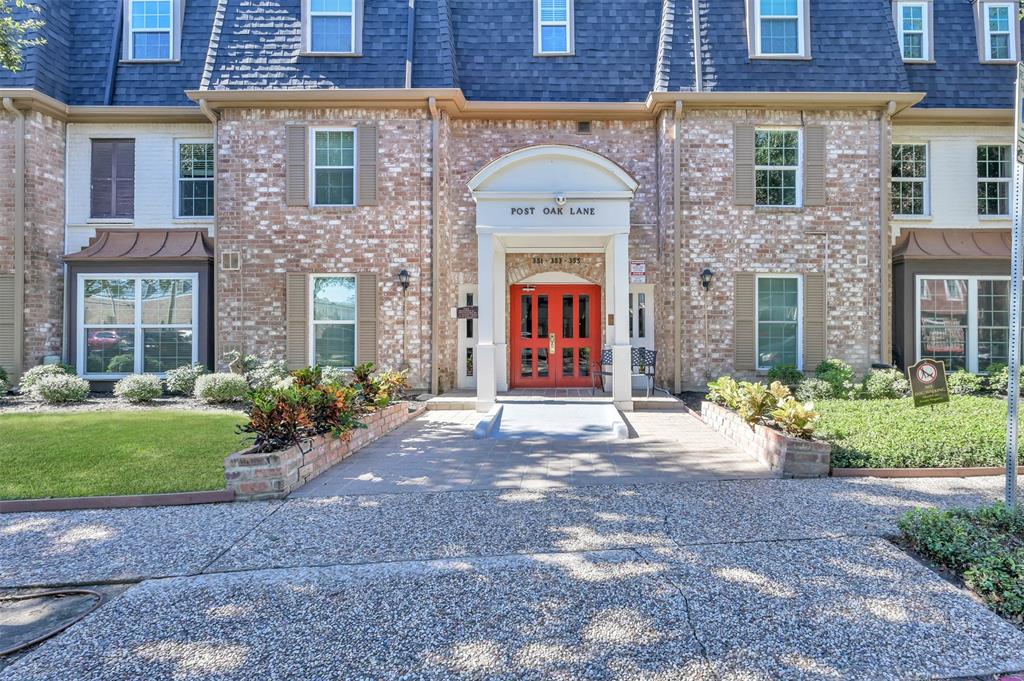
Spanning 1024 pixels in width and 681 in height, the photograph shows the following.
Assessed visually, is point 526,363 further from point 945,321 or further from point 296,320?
point 945,321

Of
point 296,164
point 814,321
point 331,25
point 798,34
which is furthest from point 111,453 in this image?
point 798,34

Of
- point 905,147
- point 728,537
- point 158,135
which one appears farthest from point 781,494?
point 158,135

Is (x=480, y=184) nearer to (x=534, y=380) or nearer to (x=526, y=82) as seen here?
(x=526, y=82)

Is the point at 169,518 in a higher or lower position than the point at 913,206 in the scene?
lower

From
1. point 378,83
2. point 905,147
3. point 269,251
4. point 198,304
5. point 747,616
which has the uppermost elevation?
point 378,83

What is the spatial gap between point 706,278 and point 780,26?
6057 mm

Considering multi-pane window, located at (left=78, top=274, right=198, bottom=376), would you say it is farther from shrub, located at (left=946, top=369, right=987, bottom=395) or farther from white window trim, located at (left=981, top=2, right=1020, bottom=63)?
white window trim, located at (left=981, top=2, right=1020, bottom=63)

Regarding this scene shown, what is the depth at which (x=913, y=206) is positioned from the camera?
13391mm

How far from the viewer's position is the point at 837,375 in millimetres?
11617

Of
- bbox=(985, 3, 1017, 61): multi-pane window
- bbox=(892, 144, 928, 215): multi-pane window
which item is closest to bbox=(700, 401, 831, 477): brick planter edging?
bbox=(892, 144, 928, 215): multi-pane window

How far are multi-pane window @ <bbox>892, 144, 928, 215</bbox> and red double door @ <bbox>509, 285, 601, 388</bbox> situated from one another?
7.34 meters

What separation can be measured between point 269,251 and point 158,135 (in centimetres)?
414

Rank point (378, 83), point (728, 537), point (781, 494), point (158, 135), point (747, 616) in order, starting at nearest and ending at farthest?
point (747, 616) → point (728, 537) → point (781, 494) → point (378, 83) → point (158, 135)

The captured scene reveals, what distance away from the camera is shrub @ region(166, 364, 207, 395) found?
39.4 ft
